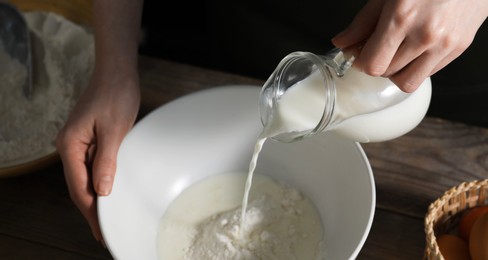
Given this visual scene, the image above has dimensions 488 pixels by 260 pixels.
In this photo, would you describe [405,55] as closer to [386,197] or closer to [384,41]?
[384,41]

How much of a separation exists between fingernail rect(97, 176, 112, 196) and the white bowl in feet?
0.03

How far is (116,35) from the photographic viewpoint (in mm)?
1008

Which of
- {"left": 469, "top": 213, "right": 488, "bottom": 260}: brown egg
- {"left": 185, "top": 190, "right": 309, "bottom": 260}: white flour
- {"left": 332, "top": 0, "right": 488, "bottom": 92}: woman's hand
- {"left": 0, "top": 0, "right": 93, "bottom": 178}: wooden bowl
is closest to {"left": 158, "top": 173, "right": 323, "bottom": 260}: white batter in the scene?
{"left": 185, "top": 190, "right": 309, "bottom": 260}: white flour

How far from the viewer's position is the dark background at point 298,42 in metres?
1.07

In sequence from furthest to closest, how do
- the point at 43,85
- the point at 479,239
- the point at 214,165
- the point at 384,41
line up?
the point at 43,85 < the point at 214,165 < the point at 479,239 < the point at 384,41

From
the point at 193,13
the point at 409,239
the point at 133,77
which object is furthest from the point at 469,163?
the point at 193,13

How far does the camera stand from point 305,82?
79 cm

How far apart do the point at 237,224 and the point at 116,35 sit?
393 millimetres

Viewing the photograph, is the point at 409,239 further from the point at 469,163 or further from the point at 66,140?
the point at 66,140

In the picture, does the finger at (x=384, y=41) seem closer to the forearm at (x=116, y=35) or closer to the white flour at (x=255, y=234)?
the white flour at (x=255, y=234)

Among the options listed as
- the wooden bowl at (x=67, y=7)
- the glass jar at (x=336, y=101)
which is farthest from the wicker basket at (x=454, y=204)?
the wooden bowl at (x=67, y=7)

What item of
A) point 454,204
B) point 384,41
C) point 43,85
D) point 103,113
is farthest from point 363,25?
point 43,85

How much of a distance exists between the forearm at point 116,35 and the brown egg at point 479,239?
0.60 meters

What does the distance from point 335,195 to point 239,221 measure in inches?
6.3
